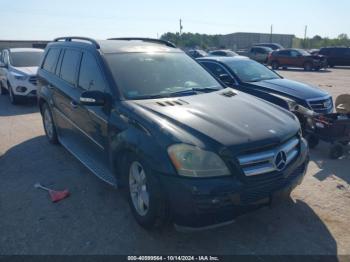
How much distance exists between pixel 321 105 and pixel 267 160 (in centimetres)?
452

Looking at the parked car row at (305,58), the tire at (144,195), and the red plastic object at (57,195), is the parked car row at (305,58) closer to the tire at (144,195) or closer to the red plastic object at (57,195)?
the red plastic object at (57,195)

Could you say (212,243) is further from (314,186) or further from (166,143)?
(314,186)

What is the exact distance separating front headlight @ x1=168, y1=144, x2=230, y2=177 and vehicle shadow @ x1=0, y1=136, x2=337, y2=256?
0.57 m

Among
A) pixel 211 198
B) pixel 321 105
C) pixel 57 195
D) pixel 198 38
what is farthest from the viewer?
pixel 198 38

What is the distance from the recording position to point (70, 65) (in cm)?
509

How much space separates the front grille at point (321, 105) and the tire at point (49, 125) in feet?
15.9

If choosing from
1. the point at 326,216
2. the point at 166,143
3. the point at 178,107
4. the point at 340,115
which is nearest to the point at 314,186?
the point at 326,216

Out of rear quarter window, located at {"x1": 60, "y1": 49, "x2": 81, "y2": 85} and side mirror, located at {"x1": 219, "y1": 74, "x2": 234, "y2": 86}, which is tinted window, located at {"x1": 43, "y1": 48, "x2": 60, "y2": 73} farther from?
side mirror, located at {"x1": 219, "y1": 74, "x2": 234, "y2": 86}

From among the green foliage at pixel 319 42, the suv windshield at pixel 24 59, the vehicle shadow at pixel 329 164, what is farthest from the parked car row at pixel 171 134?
the green foliage at pixel 319 42

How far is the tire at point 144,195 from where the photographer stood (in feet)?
9.99

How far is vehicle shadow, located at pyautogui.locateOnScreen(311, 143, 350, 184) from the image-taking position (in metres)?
4.90

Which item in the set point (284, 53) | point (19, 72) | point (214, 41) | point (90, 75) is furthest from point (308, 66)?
point (214, 41)

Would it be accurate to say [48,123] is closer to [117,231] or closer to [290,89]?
[117,231]

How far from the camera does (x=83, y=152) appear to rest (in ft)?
15.6
